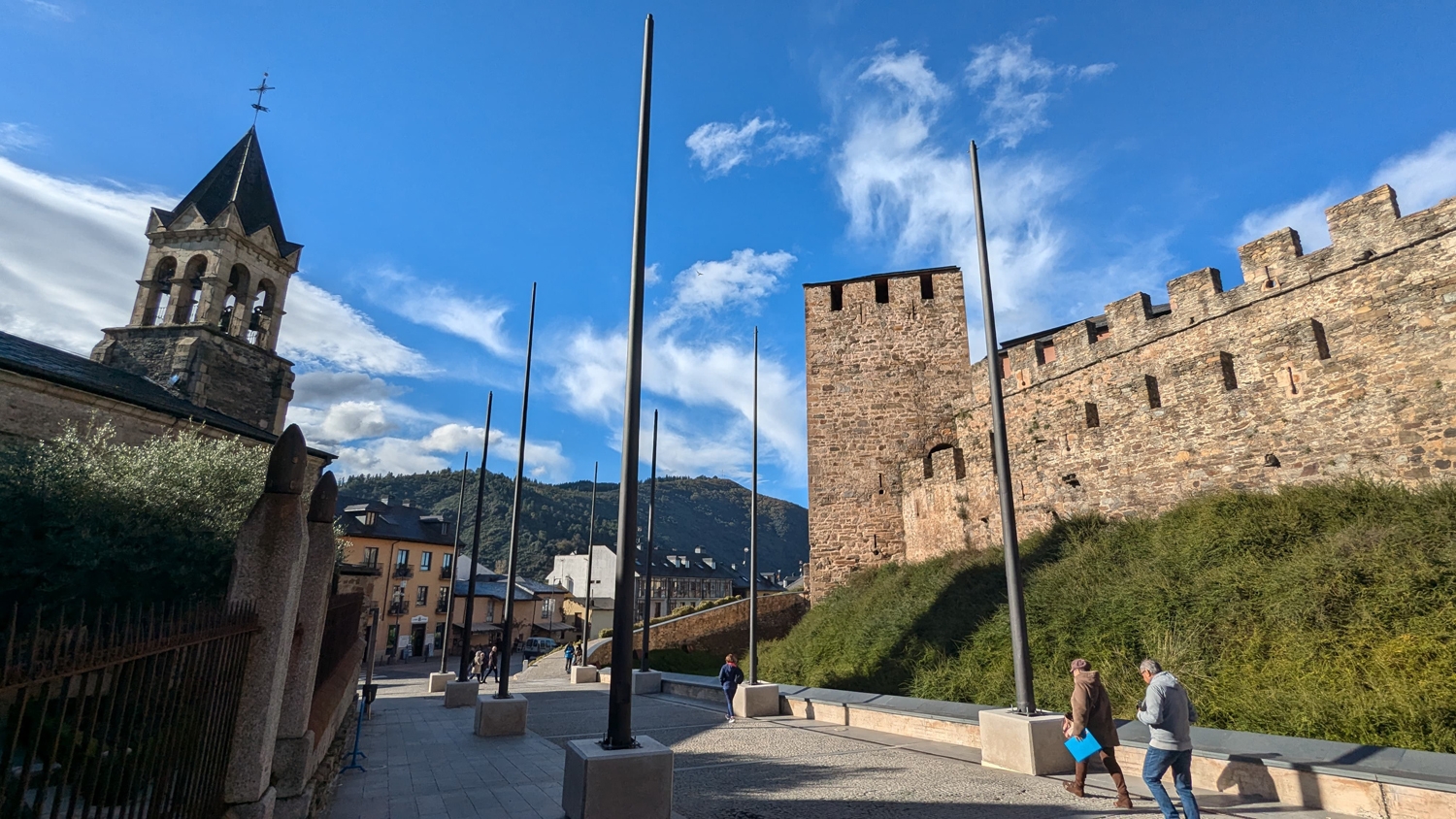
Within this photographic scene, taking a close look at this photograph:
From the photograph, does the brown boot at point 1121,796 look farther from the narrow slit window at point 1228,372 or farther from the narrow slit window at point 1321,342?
the narrow slit window at point 1228,372

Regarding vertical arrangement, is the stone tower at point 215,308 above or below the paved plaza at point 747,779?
above

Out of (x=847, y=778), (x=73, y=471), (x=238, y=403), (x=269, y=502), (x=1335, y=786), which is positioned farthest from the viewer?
(x=238, y=403)

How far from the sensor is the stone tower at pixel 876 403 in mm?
22609

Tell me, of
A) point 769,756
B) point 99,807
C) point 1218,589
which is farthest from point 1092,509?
point 99,807

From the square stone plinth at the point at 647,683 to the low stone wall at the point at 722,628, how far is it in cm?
901

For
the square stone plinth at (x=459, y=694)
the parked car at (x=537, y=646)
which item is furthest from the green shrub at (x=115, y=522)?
the parked car at (x=537, y=646)

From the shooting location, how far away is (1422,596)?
8055mm

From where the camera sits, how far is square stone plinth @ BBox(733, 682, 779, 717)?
12570mm

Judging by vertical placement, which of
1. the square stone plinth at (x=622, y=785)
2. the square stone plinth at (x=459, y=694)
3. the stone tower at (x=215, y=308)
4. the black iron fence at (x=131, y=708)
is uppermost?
the stone tower at (x=215, y=308)

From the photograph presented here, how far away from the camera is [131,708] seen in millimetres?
3650

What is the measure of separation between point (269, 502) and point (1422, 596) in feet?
41.1

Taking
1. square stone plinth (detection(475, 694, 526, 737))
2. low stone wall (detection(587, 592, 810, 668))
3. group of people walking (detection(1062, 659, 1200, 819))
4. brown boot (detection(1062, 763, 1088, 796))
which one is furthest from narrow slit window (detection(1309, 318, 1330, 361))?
low stone wall (detection(587, 592, 810, 668))

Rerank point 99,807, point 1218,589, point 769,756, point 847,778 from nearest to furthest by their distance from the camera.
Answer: point 99,807, point 847,778, point 769,756, point 1218,589

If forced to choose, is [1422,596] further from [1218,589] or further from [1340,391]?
[1340,391]
